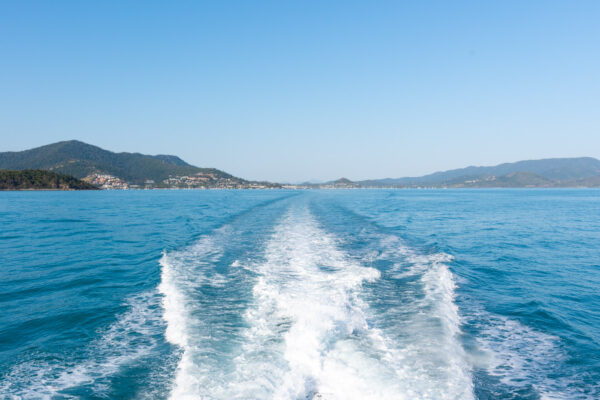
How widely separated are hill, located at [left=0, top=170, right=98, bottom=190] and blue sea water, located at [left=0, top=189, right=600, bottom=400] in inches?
5879

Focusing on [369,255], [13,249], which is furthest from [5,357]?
[13,249]

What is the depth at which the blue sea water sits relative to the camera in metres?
5.40

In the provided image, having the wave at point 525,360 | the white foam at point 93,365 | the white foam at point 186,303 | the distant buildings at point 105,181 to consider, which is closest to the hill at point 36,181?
the distant buildings at point 105,181

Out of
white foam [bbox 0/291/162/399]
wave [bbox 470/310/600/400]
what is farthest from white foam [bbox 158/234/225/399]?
wave [bbox 470/310/600/400]

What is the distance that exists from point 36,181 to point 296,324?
550 ft

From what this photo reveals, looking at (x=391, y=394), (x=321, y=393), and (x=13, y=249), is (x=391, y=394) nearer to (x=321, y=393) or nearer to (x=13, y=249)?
(x=321, y=393)

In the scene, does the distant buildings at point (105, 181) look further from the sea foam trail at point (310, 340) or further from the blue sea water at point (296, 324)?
the sea foam trail at point (310, 340)

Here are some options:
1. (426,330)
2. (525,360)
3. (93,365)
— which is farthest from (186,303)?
(525,360)

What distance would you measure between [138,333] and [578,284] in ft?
51.3

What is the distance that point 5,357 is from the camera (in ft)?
20.1

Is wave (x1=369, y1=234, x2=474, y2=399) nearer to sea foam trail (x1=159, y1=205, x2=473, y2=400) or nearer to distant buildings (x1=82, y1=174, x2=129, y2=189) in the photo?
sea foam trail (x1=159, y1=205, x2=473, y2=400)

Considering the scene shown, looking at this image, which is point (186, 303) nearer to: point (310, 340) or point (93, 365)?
point (93, 365)

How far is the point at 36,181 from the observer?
432 ft

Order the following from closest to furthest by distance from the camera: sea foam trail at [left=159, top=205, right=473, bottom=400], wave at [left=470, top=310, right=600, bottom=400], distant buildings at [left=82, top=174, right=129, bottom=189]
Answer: sea foam trail at [left=159, top=205, right=473, bottom=400], wave at [left=470, top=310, right=600, bottom=400], distant buildings at [left=82, top=174, right=129, bottom=189]
